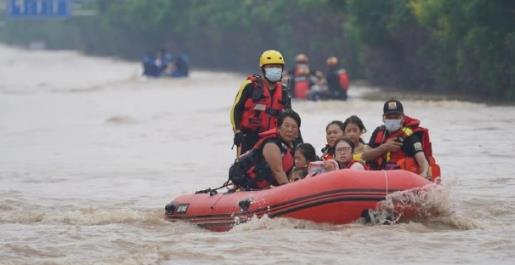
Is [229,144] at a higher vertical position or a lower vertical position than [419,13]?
lower

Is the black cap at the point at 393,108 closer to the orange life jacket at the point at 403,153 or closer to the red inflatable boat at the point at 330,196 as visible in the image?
the orange life jacket at the point at 403,153

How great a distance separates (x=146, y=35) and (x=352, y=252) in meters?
81.1

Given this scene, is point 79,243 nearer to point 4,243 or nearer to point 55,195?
point 4,243

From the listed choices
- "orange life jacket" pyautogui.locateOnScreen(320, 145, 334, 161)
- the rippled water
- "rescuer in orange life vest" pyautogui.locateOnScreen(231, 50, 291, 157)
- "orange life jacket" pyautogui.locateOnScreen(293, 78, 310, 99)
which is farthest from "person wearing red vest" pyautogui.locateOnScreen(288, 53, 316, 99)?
"orange life jacket" pyautogui.locateOnScreen(320, 145, 334, 161)

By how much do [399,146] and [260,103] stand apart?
5.65 ft

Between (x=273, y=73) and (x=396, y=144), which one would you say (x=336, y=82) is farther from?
(x=396, y=144)

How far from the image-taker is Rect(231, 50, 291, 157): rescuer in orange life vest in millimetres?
14391

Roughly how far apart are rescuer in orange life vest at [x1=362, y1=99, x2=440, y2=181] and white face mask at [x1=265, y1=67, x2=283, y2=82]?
4.66 feet

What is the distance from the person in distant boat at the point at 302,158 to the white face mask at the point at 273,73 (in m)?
1.34

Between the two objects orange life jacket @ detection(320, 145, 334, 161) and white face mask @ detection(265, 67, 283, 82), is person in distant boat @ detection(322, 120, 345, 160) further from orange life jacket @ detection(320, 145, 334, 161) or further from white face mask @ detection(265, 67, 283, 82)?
white face mask @ detection(265, 67, 283, 82)

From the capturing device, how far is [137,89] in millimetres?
47969

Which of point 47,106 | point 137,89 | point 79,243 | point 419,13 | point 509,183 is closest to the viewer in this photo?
point 79,243

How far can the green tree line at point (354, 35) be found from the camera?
3278 cm

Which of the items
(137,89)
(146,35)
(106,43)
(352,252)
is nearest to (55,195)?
(352,252)
